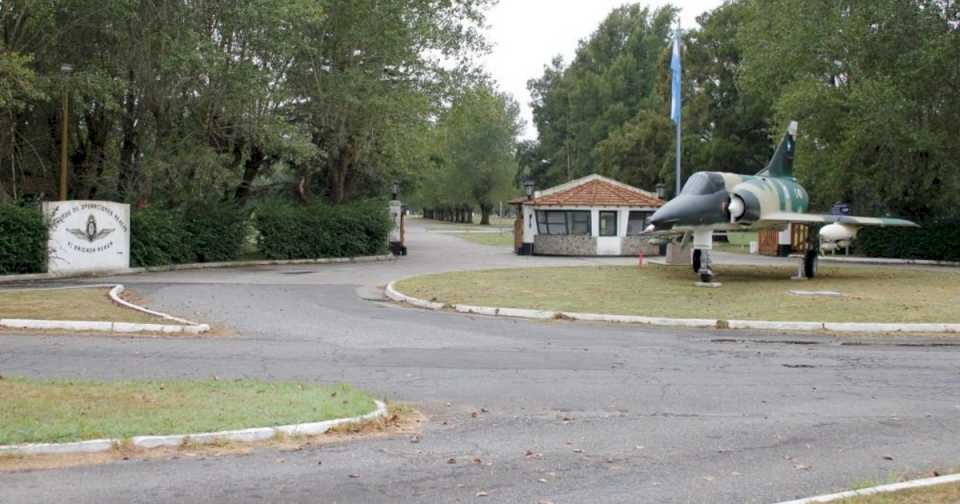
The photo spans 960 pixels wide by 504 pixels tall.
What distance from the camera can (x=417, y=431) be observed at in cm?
845

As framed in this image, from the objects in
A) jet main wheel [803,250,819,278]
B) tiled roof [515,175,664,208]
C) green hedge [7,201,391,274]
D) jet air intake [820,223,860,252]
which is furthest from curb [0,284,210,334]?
tiled roof [515,175,664,208]

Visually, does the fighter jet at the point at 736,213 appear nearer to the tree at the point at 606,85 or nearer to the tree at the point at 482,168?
the tree at the point at 606,85

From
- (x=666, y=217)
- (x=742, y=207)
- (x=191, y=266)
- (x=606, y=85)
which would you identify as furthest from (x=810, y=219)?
(x=606, y=85)

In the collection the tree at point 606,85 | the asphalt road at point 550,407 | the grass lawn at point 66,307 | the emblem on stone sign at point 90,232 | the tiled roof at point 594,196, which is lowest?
the asphalt road at point 550,407

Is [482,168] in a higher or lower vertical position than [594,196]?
higher

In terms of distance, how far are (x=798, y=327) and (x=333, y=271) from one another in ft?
63.3

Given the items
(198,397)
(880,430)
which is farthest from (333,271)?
(880,430)

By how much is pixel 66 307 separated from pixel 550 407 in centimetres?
1192

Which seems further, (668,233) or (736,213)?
(668,233)

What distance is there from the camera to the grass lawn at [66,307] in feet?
53.6

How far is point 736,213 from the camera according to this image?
996 inches

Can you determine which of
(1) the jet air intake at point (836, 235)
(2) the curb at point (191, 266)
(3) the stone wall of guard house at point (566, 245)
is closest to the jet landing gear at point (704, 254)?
(1) the jet air intake at point (836, 235)

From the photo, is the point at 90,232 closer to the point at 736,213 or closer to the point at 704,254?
A: the point at 704,254

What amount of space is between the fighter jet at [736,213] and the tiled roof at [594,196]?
1501 cm
